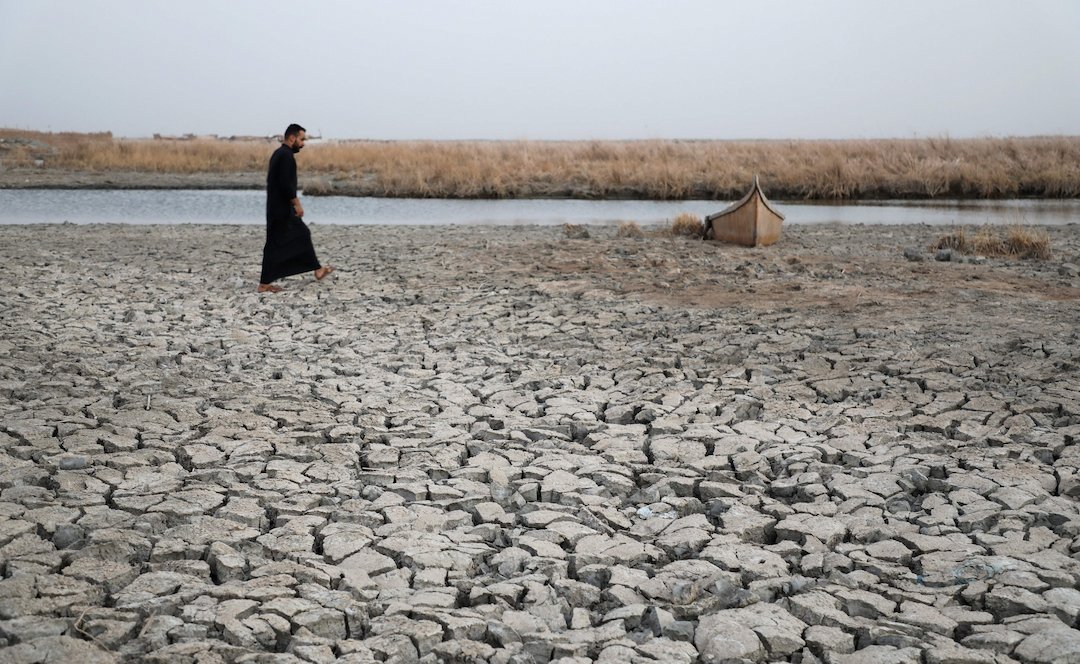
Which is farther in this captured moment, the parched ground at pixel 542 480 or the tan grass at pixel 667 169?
the tan grass at pixel 667 169

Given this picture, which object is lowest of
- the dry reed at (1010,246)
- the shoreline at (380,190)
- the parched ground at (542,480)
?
the parched ground at (542,480)

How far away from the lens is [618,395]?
5.37m

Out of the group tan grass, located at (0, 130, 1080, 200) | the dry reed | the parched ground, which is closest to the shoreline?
tan grass, located at (0, 130, 1080, 200)

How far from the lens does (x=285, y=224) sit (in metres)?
8.70

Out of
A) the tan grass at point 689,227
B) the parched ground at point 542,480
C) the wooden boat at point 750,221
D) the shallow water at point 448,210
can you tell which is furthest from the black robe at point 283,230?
the shallow water at point 448,210

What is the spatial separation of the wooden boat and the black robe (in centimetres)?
635

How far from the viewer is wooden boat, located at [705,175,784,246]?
39.0 ft

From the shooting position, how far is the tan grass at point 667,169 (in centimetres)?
2520

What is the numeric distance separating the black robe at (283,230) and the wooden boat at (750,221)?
6346 millimetres

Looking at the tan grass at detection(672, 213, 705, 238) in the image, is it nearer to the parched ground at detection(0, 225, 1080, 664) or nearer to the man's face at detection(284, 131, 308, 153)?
the parched ground at detection(0, 225, 1080, 664)

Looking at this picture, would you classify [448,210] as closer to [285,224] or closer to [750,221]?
[750,221]

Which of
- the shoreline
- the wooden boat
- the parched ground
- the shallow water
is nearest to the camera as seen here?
the parched ground

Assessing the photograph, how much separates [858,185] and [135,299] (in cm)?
2281

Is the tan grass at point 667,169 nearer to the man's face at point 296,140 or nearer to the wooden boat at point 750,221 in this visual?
the wooden boat at point 750,221
